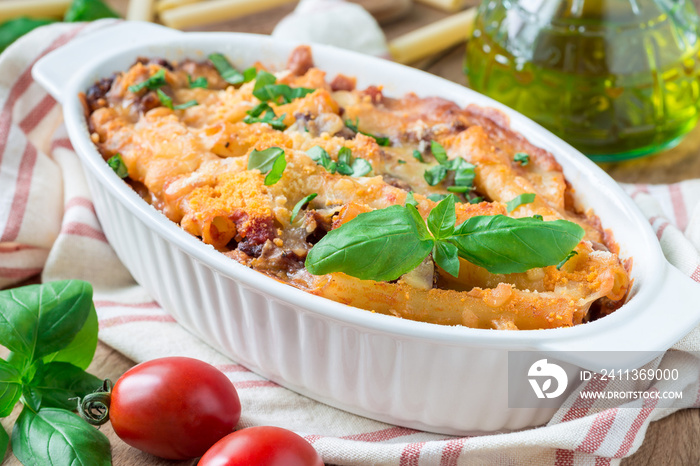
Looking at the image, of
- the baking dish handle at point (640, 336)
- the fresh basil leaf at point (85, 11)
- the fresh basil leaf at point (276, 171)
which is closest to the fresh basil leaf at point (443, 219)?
the baking dish handle at point (640, 336)

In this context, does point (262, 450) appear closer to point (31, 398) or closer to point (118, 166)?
point (31, 398)

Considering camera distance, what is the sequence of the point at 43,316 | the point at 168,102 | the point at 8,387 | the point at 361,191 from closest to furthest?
the point at 8,387, the point at 43,316, the point at 361,191, the point at 168,102

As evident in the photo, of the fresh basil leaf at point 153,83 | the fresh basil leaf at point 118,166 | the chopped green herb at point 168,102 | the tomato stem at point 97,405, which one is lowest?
the tomato stem at point 97,405

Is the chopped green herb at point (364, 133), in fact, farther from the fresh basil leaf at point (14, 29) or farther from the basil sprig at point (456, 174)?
the fresh basil leaf at point (14, 29)

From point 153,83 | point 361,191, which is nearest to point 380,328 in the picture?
point 361,191

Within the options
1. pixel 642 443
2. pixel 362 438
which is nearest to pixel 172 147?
pixel 362 438

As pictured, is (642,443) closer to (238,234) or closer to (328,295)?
(328,295)

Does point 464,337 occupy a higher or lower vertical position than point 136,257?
higher
